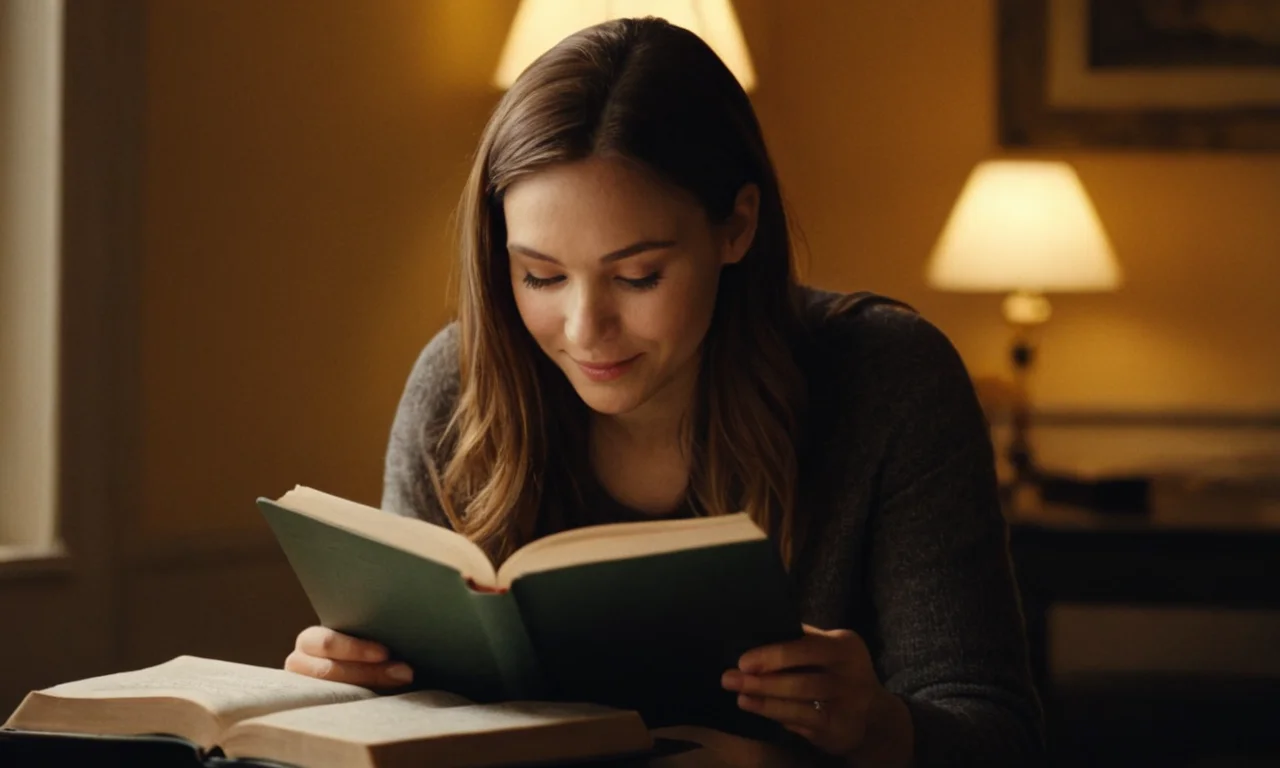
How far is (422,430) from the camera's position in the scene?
156 cm

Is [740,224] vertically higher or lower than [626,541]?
higher

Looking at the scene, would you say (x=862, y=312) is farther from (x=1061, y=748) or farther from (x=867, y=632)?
(x=1061, y=748)

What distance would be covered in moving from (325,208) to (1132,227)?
7.09ft

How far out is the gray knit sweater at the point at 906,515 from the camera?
4.30ft

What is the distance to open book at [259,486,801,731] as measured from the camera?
0.97 meters

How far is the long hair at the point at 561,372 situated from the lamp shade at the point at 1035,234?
6.29ft

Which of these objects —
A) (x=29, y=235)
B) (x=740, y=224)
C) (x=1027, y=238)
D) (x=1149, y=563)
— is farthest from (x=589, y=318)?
(x=1027, y=238)

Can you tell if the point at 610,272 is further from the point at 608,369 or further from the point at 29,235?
the point at 29,235

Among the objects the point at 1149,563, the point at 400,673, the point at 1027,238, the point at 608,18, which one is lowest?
the point at 1149,563

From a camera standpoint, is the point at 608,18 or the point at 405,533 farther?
the point at 608,18

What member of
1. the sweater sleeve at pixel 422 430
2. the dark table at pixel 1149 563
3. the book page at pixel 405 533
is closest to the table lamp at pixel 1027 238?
the dark table at pixel 1149 563

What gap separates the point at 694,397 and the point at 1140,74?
2.72m

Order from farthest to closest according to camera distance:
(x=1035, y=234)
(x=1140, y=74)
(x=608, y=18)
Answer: (x=1140, y=74), (x=1035, y=234), (x=608, y=18)

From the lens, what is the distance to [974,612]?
132cm
